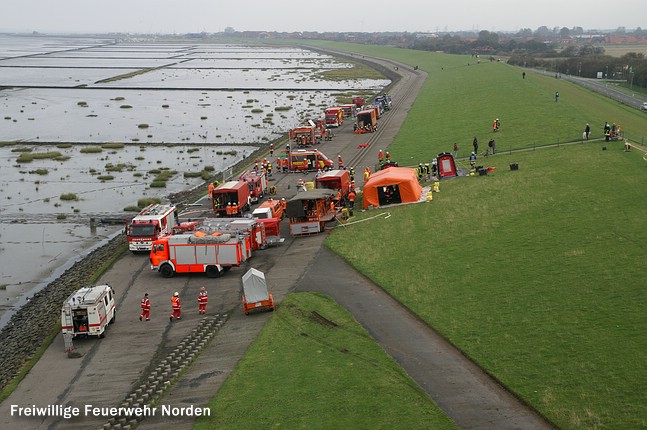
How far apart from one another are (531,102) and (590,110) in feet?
27.0

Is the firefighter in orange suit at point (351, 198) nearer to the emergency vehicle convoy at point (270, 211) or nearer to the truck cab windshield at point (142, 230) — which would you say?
the emergency vehicle convoy at point (270, 211)

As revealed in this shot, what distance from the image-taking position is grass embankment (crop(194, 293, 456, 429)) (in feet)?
71.4

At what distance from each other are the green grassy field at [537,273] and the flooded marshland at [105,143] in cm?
2028

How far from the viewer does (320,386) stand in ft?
77.8

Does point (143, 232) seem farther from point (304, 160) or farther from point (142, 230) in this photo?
point (304, 160)

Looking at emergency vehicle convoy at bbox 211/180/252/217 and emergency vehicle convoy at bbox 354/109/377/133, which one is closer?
emergency vehicle convoy at bbox 211/180/252/217

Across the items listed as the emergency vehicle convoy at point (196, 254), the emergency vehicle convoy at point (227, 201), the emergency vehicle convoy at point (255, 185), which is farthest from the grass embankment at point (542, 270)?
the emergency vehicle convoy at point (255, 185)

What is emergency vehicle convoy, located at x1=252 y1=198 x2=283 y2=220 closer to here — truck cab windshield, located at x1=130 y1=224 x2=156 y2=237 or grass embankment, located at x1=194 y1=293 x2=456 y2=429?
truck cab windshield, located at x1=130 y1=224 x2=156 y2=237

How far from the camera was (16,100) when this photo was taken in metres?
138

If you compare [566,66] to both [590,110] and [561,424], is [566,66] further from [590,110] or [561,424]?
[561,424]

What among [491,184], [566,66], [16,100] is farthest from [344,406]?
[566,66]

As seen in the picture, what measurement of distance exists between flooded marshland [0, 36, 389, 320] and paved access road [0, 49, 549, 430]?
10720mm

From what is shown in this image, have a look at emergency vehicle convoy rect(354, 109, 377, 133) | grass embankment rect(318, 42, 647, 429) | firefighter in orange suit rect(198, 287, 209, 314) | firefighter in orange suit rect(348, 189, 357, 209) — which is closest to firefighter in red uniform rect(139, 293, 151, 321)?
firefighter in orange suit rect(198, 287, 209, 314)

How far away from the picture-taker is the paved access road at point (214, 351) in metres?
22.7
